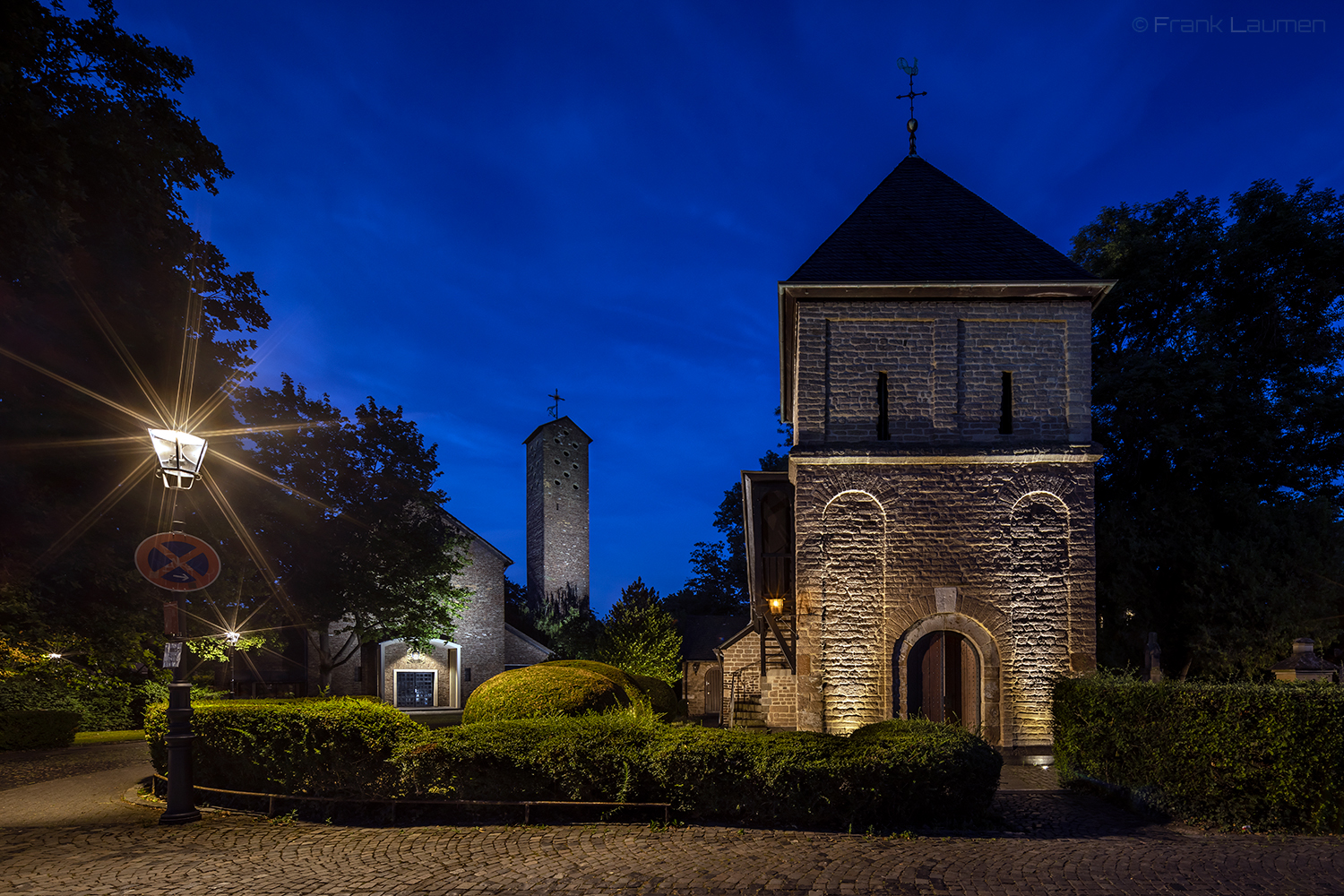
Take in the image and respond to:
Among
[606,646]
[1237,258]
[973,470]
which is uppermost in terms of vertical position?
[1237,258]

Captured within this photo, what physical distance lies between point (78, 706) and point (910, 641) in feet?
71.8

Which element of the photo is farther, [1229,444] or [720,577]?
[720,577]

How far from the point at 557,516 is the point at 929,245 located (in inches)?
1267

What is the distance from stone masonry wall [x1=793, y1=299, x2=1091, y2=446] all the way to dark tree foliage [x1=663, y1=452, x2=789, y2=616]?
2798 centimetres

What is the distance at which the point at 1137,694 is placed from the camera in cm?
855

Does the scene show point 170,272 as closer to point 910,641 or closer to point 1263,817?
point 910,641

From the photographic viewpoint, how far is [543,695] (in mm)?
12102

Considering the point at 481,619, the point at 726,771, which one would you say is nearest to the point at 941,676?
the point at 726,771

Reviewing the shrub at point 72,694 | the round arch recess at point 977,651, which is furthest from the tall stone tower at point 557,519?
the round arch recess at point 977,651

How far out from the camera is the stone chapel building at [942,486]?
13.0m

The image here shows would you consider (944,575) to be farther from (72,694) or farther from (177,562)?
(72,694)

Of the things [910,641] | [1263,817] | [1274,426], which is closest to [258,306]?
[910,641]

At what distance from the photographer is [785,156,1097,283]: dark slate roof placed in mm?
13797

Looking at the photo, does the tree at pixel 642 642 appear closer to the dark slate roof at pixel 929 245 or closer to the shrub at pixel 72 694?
the shrub at pixel 72 694
